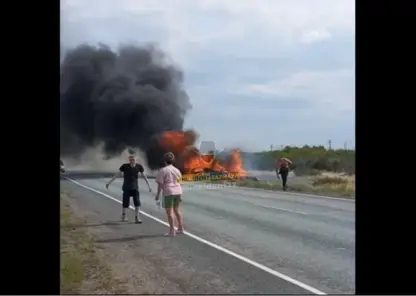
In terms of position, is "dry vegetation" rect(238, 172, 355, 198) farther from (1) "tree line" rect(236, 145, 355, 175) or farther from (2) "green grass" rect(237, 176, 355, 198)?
(1) "tree line" rect(236, 145, 355, 175)

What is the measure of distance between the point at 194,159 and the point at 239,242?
40.8 inches

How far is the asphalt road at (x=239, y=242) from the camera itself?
11.4 feet

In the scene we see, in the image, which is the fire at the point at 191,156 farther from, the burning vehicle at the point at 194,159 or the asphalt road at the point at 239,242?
the asphalt road at the point at 239,242

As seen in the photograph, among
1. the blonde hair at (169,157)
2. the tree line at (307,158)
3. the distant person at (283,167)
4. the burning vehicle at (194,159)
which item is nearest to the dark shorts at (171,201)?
the burning vehicle at (194,159)

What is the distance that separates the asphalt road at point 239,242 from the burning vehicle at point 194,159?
0.21 metres

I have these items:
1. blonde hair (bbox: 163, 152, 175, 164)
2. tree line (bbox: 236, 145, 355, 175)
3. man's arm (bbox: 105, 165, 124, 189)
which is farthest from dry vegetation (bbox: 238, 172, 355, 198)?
man's arm (bbox: 105, 165, 124, 189)

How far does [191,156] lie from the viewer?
11.7ft

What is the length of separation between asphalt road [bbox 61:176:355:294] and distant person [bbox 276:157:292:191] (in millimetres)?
352

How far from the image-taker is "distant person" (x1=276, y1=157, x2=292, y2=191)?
13.1 ft

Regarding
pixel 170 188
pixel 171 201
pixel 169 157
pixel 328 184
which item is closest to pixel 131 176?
pixel 169 157

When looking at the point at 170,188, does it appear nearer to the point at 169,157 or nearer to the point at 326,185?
the point at 169,157
